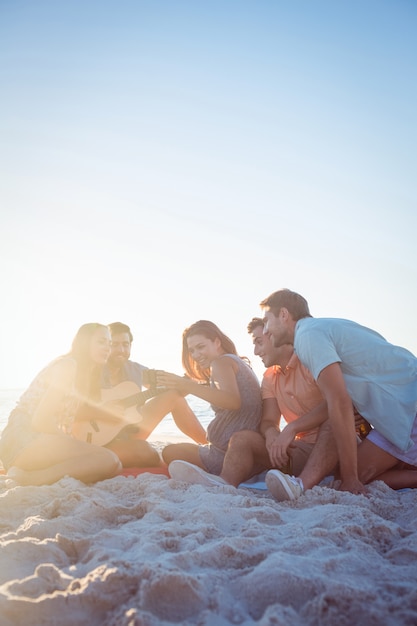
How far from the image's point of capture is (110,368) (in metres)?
5.10

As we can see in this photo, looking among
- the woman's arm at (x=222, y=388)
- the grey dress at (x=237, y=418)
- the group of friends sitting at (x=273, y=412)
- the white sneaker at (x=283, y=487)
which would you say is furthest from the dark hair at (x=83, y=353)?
the white sneaker at (x=283, y=487)

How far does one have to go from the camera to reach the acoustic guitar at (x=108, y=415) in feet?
14.5

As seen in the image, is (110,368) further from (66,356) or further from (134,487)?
(134,487)

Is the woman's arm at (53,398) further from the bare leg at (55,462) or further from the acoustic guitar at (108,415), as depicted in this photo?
the acoustic guitar at (108,415)

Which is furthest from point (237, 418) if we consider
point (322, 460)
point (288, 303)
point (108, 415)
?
point (108, 415)

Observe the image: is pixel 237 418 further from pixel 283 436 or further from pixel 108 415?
pixel 108 415

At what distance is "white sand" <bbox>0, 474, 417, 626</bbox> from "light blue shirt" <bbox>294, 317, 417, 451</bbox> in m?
0.61

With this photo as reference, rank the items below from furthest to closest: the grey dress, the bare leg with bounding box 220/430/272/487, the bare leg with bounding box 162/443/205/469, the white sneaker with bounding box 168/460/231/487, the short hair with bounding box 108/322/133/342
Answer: the short hair with bounding box 108/322/133/342 < the bare leg with bounding box 162/443/205/469 < the grey dress < the bare leg with bounding box 220/430/272/487 < the white sneaker with bounding box 168/460/231/487

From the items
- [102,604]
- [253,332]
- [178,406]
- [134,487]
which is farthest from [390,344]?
[102,604]

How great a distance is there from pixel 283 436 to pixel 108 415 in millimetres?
2036

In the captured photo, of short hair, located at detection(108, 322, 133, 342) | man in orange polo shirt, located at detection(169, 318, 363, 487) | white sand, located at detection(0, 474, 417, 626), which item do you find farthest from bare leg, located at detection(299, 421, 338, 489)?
short hair, located at detection(108, 322, 133, 342)

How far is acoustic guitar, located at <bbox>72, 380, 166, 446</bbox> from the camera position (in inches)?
173

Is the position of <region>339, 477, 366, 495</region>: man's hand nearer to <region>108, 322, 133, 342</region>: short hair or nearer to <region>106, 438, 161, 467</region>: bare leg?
<region>106, 438, 161, 467</region>: bare leg

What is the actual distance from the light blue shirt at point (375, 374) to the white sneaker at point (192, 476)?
2.98ft
